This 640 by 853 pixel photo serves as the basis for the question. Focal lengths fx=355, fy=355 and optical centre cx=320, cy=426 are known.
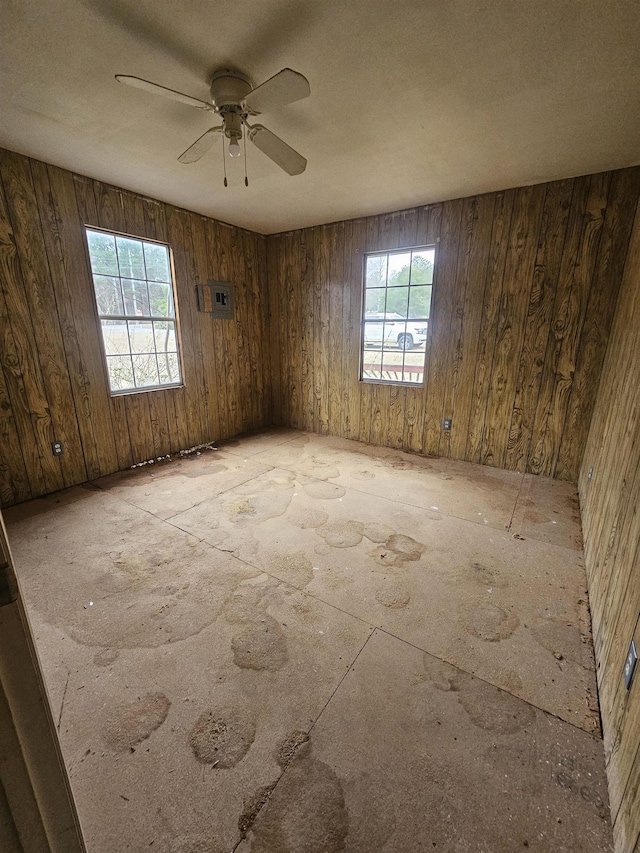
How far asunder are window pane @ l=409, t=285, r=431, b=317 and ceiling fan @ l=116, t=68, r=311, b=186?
6.43 ft

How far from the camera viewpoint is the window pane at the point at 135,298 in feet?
11.3

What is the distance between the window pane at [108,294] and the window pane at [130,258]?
0.48ft

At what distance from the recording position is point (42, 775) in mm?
626

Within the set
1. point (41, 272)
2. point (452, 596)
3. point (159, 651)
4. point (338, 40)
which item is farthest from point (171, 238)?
point (452, 596)

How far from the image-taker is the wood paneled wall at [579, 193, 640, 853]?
3.28ft

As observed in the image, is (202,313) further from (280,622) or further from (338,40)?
(280,622)

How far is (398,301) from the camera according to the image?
3.90 meters

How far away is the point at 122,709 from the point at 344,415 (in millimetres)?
3630

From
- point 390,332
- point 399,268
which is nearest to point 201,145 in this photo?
point 399,268

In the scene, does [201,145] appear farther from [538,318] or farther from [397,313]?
[538,318]

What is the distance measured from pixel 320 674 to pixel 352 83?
2.84 metres

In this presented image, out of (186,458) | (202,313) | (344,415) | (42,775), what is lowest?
(186,458)

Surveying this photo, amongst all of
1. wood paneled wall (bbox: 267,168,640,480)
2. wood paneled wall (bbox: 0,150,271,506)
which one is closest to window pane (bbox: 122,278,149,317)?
wood paneled wall (bbox: 0,150,271,506)

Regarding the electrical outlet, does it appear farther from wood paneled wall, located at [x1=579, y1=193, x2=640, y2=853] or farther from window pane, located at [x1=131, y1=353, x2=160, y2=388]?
window pane, located at [x1=131, y1=353, x2=160, y2=388]
